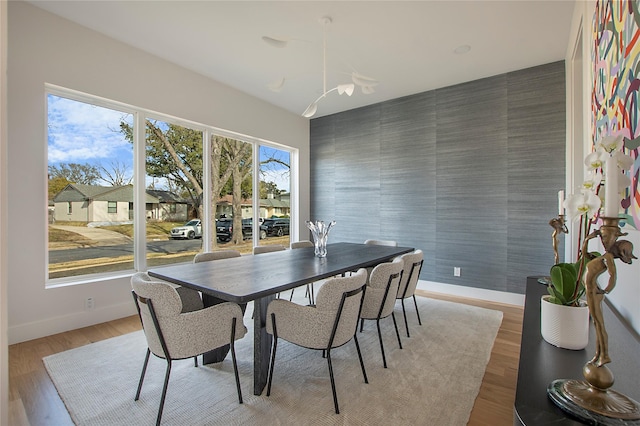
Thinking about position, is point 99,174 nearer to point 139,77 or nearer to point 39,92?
point 39,92

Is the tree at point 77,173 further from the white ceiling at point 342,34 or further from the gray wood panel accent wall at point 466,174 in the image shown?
the gray wood panel accent wall at point 466,174

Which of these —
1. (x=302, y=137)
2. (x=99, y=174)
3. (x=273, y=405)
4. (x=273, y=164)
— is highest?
(x=302, y=137)

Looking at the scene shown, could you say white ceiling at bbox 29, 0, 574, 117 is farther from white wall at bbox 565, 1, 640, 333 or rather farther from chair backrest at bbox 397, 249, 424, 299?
chair backrest at bbox 397, 249, 424, 299

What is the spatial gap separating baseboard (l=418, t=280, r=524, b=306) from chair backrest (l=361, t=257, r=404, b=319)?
7.97ft

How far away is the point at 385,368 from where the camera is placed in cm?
228

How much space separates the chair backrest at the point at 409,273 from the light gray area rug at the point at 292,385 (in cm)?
46

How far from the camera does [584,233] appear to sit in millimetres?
1039

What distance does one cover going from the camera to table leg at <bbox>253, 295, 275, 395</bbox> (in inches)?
76.9

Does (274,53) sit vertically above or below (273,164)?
above

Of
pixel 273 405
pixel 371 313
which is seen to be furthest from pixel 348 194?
pixel 273 405

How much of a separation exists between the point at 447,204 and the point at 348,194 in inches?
69.1

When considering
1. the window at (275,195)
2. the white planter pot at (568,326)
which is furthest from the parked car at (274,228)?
the white planter pot at (568,326)

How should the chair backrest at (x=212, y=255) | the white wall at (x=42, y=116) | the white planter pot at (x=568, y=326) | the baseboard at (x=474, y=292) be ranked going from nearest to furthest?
1. the white planter pot at (x=568, y=326)
2. the white wall at (x=42, y=116)
3. the chair backrest at (x=212, y=255)
4. the baseboard at (x=474, y=292)

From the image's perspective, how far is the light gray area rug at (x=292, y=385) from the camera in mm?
1746
